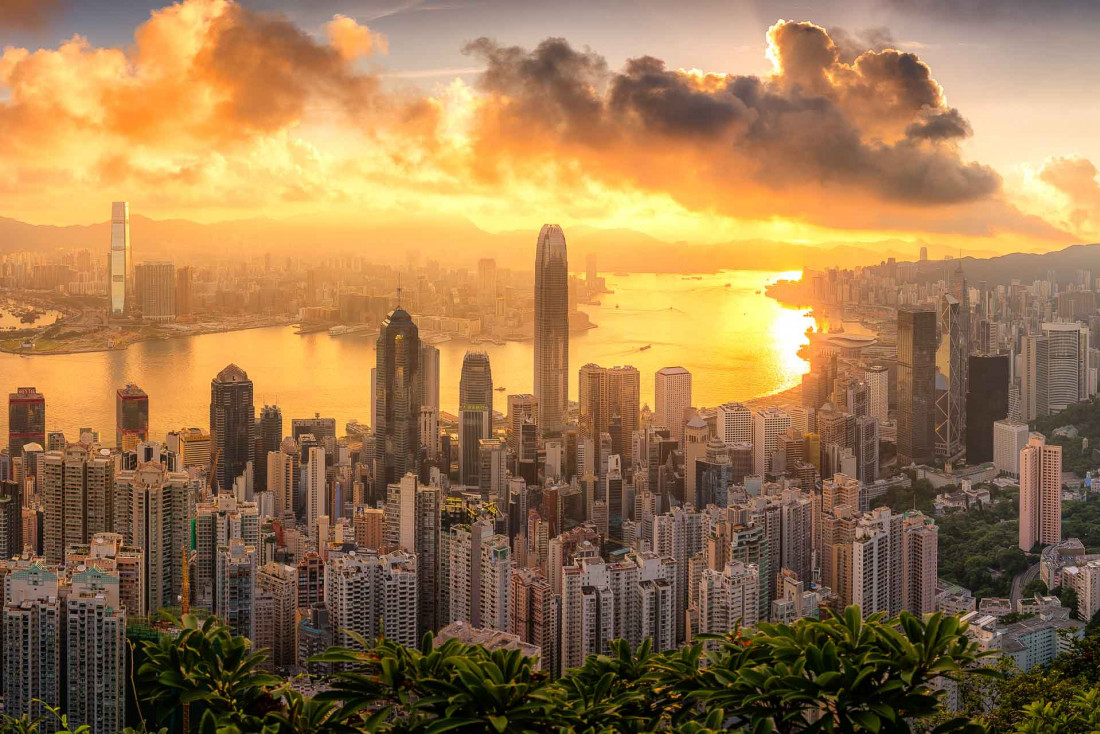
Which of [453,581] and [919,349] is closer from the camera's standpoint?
[453,581]

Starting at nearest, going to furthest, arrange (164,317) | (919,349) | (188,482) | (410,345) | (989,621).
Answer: (989,621)
(188,482)
(164,317)
(410,345)
(919,349)

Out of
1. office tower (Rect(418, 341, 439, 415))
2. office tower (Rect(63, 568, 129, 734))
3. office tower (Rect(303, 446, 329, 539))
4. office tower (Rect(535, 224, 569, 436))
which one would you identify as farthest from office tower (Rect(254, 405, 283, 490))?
office tower (Rect(63, 568, 129, 734))

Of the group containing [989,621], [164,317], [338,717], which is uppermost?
[164,317]

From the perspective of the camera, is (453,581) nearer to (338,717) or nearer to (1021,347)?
(338,717)

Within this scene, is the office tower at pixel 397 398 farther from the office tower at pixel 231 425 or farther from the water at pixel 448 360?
the office tower at pixel 231 425

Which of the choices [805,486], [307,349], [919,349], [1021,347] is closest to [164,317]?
[307,349]
